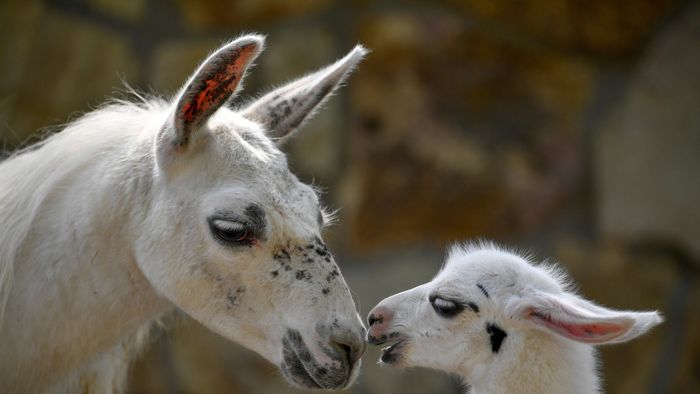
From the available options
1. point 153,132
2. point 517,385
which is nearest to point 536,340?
point 517,385

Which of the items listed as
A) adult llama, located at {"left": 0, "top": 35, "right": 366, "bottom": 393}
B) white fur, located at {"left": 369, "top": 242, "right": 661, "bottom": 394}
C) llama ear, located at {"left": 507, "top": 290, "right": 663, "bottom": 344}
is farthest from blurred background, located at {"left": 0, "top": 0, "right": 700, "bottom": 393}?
llama ear, located at {"left": 507, "top": 290, "right": 663, "bottom": 344}

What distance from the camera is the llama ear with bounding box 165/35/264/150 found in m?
2.86

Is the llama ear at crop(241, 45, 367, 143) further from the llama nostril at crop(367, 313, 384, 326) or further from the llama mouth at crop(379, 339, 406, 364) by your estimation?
the llama mouth at crop(379, 339, 406, 364)

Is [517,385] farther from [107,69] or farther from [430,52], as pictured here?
[107,69]

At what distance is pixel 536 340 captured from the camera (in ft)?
10.5

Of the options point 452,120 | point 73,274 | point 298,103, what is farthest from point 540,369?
point 452,120

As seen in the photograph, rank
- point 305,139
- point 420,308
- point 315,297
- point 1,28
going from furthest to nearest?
1. point 305,139
2. point 1,28
3. point 420,308
4. point 315,297

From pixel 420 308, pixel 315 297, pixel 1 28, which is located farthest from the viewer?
pixel 1 28

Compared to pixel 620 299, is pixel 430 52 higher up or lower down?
higher up

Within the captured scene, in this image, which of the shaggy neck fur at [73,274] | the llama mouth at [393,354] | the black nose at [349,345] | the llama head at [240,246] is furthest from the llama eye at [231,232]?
the llama mouth at [393,354]

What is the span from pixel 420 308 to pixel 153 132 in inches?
39.0

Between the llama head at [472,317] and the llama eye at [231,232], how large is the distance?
616 millimetres

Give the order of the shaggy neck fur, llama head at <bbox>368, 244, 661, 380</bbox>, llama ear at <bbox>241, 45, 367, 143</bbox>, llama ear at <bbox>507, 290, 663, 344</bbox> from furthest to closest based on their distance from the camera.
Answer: llama ear at <bbox>241, 45, 367, 143</bbox>, llama head at <bbox>368, 244, 661, 380</bbox>, the shaggy neck fur, llama ear at <bbox>507, 290, 663, 344</bbox>

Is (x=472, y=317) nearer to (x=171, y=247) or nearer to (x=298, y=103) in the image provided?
(x=298, y=103)
